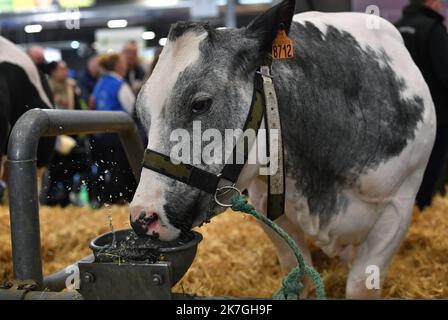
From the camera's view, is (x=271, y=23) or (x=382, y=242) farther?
(x=382, y=242)

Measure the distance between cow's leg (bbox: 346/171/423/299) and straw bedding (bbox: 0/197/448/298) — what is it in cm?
34

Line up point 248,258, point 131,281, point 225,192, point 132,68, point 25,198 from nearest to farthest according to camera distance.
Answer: point 131,281
point 25,198
point 225,192
point 248,258
point 132,68

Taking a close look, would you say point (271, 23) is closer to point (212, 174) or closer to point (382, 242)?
point (212, 174)

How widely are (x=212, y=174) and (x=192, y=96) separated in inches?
7.8

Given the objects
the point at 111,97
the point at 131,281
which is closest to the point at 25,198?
the point at 131,281

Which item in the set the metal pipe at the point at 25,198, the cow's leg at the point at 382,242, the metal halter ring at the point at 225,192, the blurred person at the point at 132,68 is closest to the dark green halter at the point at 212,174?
the metal halter ring at the point at 225,192

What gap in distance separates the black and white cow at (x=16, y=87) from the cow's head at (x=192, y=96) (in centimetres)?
131

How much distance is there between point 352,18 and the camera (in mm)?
1942

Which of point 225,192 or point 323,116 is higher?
point 323,116

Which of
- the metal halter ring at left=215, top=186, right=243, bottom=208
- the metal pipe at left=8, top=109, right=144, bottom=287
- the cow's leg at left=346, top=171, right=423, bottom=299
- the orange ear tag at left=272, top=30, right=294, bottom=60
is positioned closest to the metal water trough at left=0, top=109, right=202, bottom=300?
the metal pipe at left=8, top=109, right=144, bottom=287

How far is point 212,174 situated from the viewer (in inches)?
54.9

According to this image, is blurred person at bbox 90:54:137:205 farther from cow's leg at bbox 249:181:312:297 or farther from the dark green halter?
the dark green halter

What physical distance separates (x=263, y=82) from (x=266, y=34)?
0.42ft

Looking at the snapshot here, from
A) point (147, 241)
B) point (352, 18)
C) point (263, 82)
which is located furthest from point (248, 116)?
point (352, 18)
